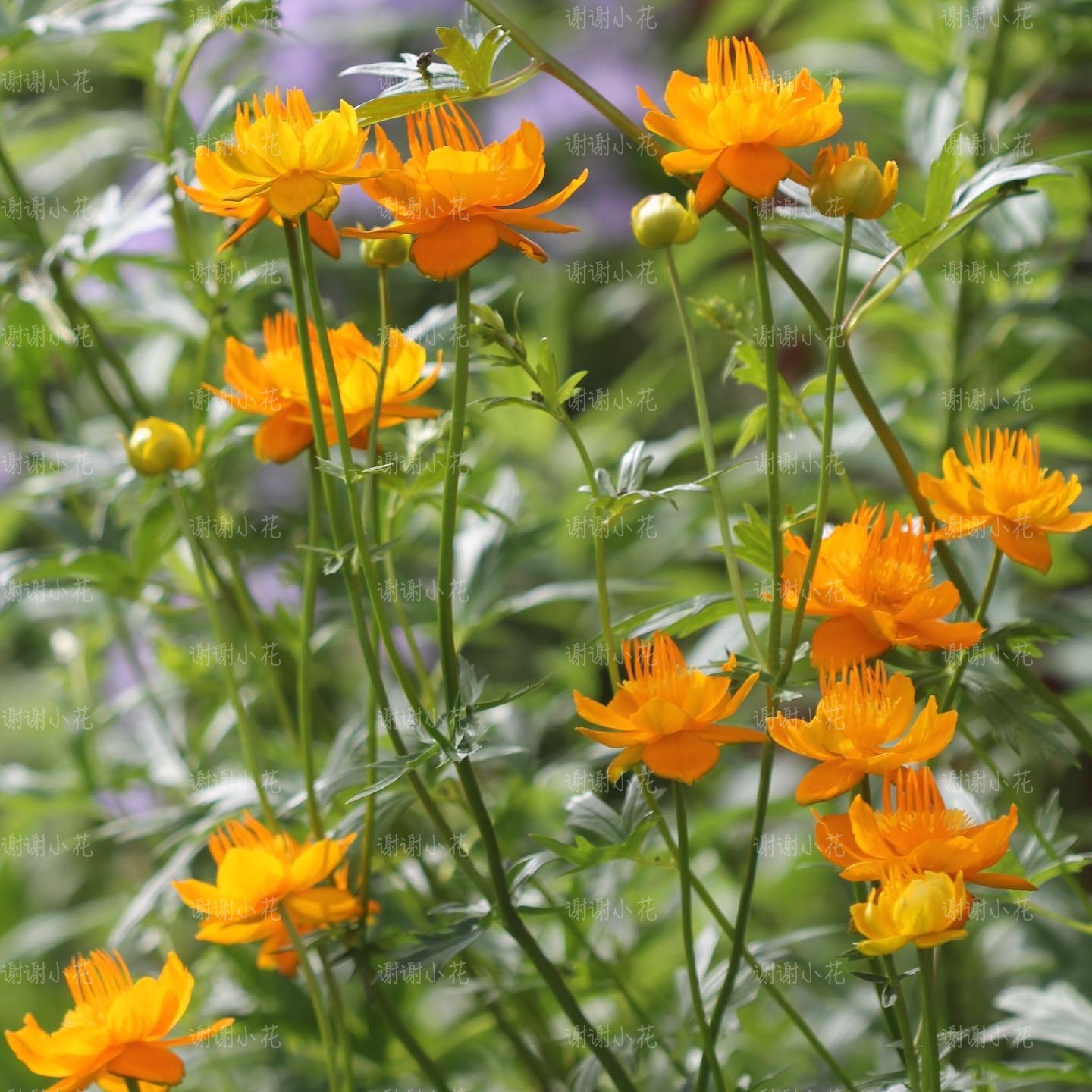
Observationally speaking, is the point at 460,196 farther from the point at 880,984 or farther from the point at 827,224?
the point at 880,984

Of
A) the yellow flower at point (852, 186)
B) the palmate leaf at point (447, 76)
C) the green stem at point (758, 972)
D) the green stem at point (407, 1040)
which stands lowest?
the green stem at point (407, 1040)

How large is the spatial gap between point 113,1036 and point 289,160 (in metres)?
0.33

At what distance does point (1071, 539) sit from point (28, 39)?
0.95 metres

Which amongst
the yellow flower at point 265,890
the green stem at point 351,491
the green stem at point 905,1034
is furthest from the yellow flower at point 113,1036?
the green stem at point 905,1034

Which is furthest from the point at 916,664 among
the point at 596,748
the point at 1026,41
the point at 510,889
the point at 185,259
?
the point at 1026,41

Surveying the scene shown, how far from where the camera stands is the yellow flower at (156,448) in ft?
2.02

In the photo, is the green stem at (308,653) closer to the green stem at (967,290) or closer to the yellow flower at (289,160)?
the yellow flower at (289,160)

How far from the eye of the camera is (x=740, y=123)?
1.49 feet

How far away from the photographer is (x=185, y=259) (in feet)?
2.77

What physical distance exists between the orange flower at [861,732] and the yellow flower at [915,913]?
39mm

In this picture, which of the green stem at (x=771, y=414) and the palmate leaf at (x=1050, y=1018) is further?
the palmate leaf at (x=1050, y=1018)

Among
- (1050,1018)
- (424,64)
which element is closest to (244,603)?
(424,64)

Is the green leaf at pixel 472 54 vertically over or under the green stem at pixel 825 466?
over

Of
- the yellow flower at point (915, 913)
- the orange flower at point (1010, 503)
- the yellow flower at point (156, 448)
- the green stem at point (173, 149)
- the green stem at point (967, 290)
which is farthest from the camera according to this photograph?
the green stem at point (967, 290)
